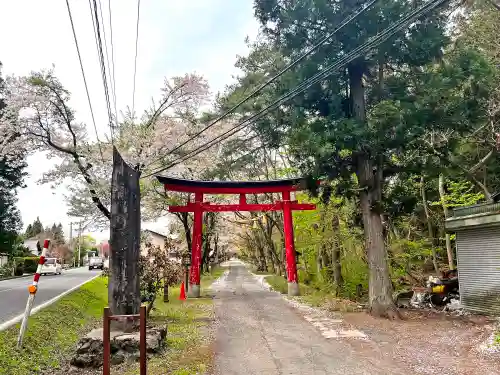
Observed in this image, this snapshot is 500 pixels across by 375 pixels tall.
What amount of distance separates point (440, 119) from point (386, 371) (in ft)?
22.4

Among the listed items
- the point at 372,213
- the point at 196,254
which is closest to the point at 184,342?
the point at 372,213

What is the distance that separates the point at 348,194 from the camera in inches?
484

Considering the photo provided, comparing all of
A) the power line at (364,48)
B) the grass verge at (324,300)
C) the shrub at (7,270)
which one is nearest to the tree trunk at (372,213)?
the grass verge at (324,300)

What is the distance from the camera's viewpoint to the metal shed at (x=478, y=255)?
1145 centimetres

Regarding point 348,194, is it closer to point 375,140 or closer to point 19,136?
point 375,140

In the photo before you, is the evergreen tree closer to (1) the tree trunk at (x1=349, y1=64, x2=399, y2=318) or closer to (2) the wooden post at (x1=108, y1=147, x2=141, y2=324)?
(1) the tree trunk at (x1=349, y1=64, x2=399, y2=318)

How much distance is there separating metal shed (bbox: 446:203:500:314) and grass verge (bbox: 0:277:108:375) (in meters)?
10.3

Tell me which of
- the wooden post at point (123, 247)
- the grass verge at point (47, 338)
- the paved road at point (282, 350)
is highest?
the wooden post at point (123, 247)

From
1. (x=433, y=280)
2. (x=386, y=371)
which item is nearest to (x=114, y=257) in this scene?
(x=386, y=371)

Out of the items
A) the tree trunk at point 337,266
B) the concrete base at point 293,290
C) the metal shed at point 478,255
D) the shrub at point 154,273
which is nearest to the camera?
the shrub at point 154,273

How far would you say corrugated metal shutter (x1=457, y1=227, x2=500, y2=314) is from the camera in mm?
11523

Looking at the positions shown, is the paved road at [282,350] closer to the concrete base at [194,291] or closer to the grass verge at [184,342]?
the grass verge at [184,342]

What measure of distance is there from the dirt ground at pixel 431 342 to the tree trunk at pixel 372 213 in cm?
74

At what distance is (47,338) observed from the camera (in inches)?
344
